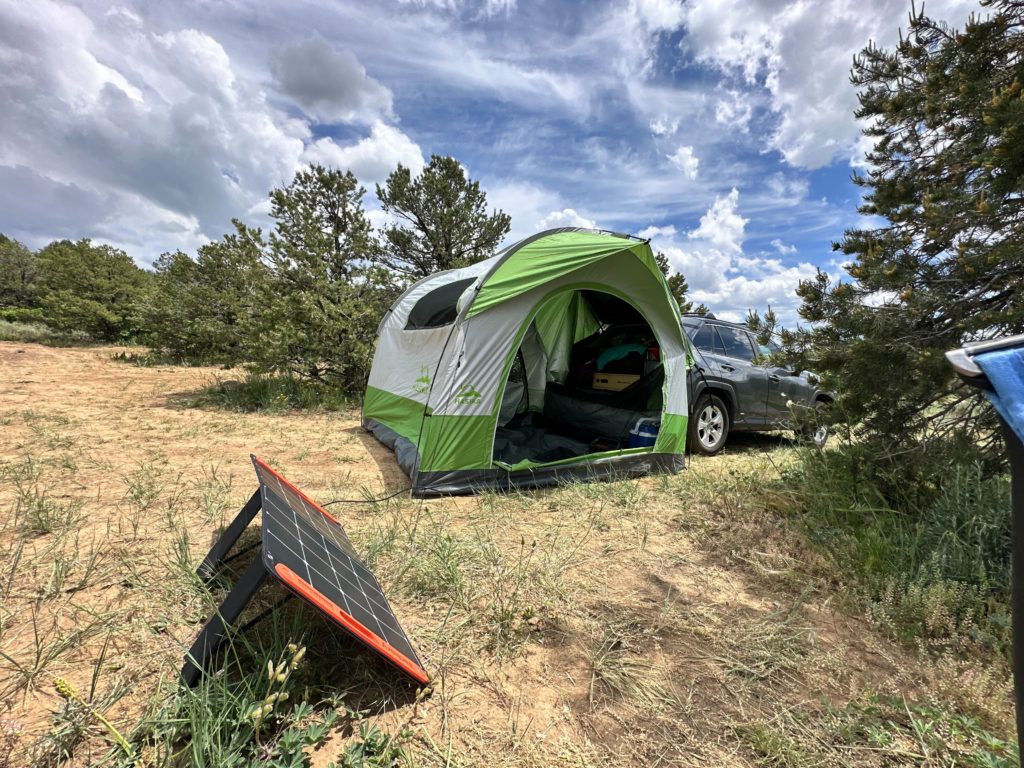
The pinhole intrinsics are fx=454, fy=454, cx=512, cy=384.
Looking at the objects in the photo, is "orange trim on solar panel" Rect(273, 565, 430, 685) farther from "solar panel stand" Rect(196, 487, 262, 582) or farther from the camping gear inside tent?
the camping gear inside tent

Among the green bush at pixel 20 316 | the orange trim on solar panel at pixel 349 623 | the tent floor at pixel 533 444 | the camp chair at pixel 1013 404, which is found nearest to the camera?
the camp chair at pixel 1013 404

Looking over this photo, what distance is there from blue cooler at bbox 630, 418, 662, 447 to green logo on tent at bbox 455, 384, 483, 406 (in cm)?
179

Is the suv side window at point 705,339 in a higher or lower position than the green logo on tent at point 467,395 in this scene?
higher

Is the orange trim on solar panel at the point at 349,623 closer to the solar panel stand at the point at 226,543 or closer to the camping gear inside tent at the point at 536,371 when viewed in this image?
the solar panel stand at the point at 226,543

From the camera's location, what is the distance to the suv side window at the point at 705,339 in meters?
5.66

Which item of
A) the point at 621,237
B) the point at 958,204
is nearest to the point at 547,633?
the point at 958,204

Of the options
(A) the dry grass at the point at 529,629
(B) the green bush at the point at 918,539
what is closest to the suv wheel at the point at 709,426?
(A) the dry grass at the point at 529,629

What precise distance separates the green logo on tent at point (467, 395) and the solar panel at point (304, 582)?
1854 mm

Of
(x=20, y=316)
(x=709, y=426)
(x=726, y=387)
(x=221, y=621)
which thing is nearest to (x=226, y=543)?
(x=221, y=621)

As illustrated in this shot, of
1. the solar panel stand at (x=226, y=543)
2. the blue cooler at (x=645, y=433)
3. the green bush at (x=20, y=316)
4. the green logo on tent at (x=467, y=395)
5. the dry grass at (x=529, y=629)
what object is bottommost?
the dry grass at (x=529, y=629)

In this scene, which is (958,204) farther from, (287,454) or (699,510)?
(287,454)

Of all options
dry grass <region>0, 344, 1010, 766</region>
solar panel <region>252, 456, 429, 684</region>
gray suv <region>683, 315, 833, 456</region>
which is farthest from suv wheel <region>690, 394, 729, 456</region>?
solar panel <region>252, 456, 429, 684</region>

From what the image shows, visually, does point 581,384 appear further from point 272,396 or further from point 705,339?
point 272,396

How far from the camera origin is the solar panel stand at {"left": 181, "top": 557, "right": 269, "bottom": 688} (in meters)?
1.49
